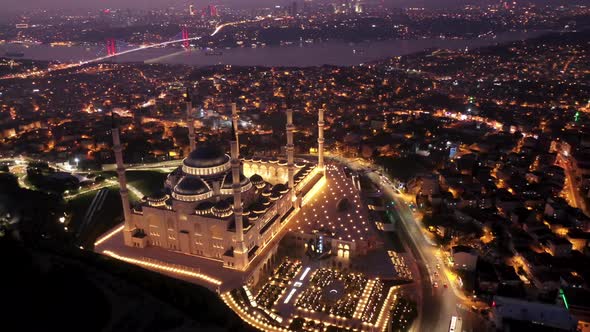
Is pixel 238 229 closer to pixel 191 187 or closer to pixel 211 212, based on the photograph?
pixel 211 212

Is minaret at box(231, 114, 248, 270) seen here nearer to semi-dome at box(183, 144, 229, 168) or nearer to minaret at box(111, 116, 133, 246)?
semi-dome at box(183, 144, 229, 168)

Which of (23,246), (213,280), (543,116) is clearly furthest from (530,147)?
(23,246)

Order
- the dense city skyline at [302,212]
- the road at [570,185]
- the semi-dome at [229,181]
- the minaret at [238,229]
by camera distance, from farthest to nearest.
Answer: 1. the road at [570,185]
2. the semi-dome at [229,181]
3. the minaret at [238,229]
4. the dense city skyline at [302,212]

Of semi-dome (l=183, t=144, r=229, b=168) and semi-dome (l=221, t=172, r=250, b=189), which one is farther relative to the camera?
semi-dome (l=183, t=144, r=229, b=168)

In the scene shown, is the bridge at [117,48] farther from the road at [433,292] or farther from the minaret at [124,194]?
the road at [433,292]

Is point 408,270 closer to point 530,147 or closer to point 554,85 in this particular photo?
point 530,147

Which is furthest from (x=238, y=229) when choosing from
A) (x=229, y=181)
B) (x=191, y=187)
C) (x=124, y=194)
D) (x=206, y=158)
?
(x=124, y=194)

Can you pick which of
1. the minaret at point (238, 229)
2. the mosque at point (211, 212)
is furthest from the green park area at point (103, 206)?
the minaret at point (238, 229)

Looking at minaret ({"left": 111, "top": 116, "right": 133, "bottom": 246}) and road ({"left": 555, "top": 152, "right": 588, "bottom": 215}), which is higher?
minaret ({"left": 111, "top": 116, "right": 133, "bottom": 246})

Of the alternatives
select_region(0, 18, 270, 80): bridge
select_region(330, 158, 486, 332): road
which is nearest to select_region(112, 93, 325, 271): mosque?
select_region(330, 158, 486, 332): road
